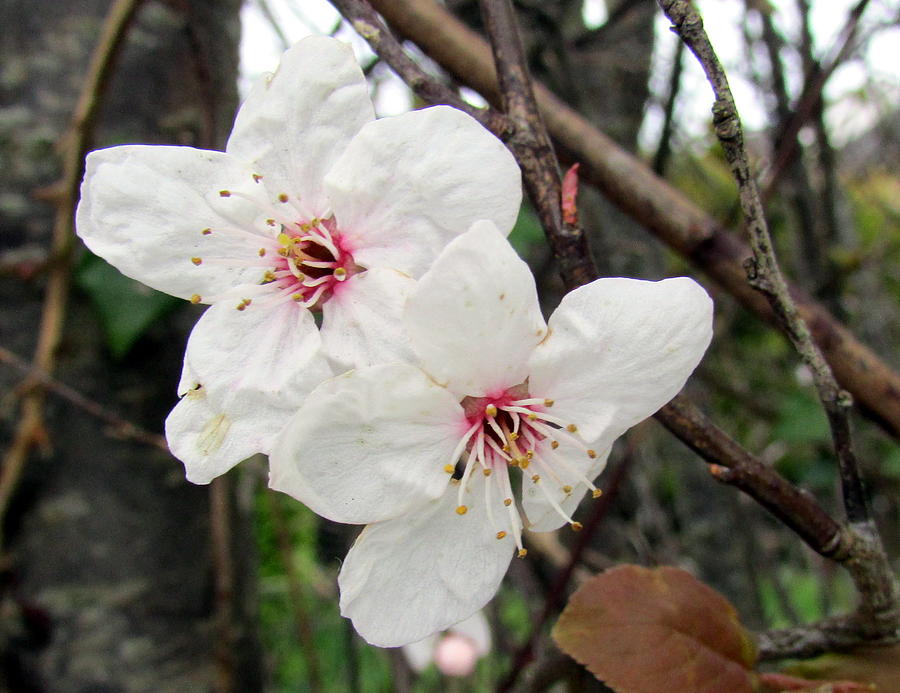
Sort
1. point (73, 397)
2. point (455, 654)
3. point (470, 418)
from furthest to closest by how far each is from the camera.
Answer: point (455, 654) < point (73, 397) < point (470, 418)

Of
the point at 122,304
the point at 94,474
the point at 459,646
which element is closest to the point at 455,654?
the point at 459,646

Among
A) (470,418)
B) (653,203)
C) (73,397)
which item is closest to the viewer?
(470,418)

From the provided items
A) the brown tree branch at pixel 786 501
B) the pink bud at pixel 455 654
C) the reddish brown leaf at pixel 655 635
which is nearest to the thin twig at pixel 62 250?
the brown tree branch at pixel 786 501

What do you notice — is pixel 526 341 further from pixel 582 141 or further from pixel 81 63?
pixel 81 63

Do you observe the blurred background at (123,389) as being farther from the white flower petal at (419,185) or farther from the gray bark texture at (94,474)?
the white flower petal at (419,185)

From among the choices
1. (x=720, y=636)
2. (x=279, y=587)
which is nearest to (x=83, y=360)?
(x=720, y=636)

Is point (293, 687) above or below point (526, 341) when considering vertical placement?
below

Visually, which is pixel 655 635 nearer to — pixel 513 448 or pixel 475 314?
pixel 513 448

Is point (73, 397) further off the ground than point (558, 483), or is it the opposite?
point (558, 483)
